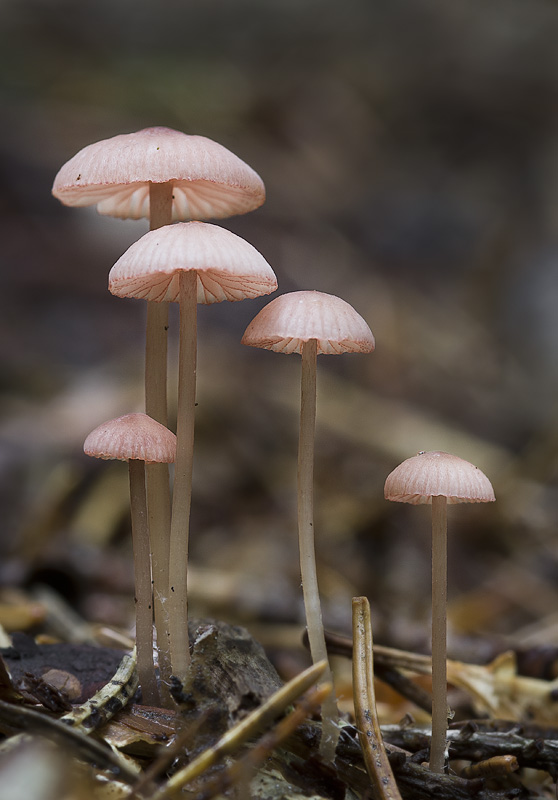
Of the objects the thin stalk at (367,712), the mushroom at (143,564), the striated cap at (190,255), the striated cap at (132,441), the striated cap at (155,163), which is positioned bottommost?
the thin stalk at (367,712)

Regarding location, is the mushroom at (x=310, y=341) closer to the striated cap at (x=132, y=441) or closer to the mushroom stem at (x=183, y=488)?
the mushroom stem at (x=183, y=488)

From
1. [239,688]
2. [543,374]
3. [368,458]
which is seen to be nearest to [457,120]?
[543,374]

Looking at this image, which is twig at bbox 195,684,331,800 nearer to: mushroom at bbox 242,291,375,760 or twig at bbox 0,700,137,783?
twig at bbox 0,700,137,783

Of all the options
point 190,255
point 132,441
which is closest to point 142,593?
point 132,441

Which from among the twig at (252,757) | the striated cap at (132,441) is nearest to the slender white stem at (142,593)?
the striated cap at (132,441)

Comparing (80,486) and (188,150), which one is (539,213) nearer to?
(80,486)

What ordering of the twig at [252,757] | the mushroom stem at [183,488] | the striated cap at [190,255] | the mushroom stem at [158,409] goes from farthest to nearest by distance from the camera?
the mushroom stem at [158,409] < the mushroom stem at [183,488] < the striated cap at [190,255] < the twig at [252,757]
